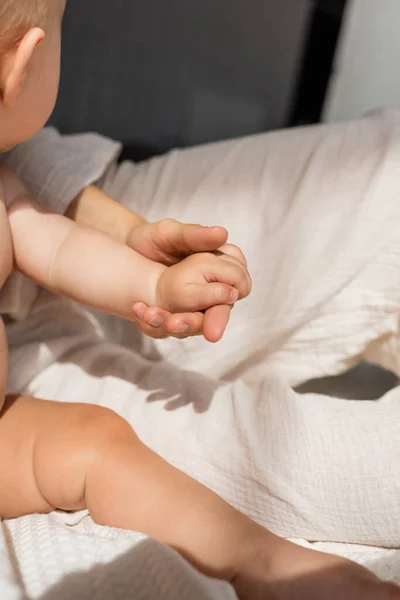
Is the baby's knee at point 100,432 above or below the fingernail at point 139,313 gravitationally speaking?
below

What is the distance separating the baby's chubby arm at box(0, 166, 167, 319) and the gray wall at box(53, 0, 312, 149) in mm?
373

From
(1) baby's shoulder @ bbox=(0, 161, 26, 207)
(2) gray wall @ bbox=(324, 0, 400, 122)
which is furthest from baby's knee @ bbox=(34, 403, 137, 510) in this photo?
(2) gray wall @ bbox=(324, 0, 400, 122)

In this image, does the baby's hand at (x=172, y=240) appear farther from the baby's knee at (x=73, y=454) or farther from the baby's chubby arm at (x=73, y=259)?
the baby's knee at (x=73, y=454)

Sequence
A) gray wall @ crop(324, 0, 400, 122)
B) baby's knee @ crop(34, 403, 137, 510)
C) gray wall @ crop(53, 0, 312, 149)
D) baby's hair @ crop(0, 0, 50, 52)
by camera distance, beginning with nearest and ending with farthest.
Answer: baby's hair @ crop(0, 0, 50, 52) → baby's knee @ crop(34, 403, 137, 510) → gray wall @ crop(53, 0, 312, 149) → gray wall @ crop(324, 0, 400, 122)

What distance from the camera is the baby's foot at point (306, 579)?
46 centimetres

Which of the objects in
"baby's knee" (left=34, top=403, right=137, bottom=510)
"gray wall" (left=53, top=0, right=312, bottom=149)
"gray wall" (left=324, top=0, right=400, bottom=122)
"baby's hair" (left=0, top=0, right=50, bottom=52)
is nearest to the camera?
"baby's hair" (left=0, top=0, right=50, bottom=52)

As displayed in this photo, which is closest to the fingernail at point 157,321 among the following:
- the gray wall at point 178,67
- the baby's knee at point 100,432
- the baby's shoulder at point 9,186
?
the baby's knee at point 100,432

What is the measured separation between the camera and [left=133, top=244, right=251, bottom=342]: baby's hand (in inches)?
20.6

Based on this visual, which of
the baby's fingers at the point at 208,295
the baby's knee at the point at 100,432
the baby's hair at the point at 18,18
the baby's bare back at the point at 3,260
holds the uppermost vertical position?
the baby's hair at the point at 18,18

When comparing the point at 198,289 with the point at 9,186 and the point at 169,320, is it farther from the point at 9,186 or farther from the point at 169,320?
the point at 9,186

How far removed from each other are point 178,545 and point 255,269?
0.38 metres

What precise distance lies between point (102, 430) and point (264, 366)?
300 millimetres

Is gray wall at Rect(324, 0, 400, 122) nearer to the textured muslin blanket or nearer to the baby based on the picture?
the textured muslin blanket

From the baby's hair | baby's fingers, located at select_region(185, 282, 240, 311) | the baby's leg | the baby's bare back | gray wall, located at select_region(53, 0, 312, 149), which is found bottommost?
the baby's leg
